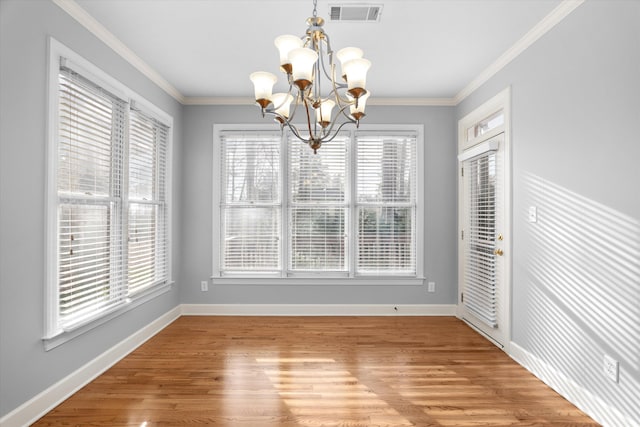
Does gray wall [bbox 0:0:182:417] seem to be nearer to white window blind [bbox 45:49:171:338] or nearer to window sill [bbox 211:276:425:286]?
white window blind [bbox 45:49:171:338]

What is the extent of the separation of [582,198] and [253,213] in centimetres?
327

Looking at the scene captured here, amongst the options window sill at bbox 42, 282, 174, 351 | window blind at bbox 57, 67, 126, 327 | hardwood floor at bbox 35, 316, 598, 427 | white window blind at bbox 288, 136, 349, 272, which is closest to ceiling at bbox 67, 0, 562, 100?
window blind at bbox 57, 67, 126, 327

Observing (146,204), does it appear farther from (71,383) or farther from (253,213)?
(71,383)

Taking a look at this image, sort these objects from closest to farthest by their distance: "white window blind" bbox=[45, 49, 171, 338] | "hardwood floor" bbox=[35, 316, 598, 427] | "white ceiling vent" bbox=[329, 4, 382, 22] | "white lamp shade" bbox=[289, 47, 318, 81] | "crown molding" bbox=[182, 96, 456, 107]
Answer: "white lamp shade" bbox=[289, 47, 318, 81], "hardwood floor" bbox=[35, 316, 598, 427], "white window blind" bbox=[45, 49, 171, 338], "white ceiling vent" bbox=[329, 4, 382, 22], "crown molding" bbox=[182, 96, 456, 107]

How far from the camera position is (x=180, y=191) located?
13.9 feet

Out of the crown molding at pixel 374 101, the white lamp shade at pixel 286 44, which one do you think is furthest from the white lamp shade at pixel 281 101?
the crown molding at pixel 374 101

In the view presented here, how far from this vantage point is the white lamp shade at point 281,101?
222 centimetres

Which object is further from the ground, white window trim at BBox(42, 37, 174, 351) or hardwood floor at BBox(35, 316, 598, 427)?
white window trim at BBox(42, 37, 174, 351)

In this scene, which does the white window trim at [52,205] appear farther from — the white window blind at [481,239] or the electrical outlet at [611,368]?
the white window blind at [481,239]

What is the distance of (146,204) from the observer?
11.4 ft

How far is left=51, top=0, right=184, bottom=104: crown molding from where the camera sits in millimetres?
2346

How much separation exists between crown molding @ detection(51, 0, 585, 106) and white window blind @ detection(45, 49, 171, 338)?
1.02 feet

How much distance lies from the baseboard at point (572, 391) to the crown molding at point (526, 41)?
2.54 m

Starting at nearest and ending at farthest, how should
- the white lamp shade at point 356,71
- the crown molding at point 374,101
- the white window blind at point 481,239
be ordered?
the white lamp shade at point 356,71
the white window blind at point 481,239
the crown molding at point 374,101
